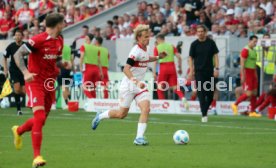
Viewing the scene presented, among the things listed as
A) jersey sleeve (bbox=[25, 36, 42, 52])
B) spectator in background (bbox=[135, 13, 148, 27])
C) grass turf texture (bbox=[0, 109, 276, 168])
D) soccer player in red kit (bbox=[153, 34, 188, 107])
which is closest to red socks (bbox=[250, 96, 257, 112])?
soccer player in red kit (bbox=[153, 34, 188, 107])

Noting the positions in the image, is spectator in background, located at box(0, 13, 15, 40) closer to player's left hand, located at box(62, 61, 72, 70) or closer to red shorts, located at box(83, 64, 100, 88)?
player's left hand, located at box(62, 61, 72, 70)

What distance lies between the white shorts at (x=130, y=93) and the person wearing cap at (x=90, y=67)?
1295 centimetres

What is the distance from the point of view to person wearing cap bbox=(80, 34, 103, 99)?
3080cm

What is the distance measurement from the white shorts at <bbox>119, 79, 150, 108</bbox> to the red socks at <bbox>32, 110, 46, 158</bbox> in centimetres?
382

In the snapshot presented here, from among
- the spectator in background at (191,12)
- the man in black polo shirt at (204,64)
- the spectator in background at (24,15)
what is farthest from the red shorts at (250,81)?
the spectator in background at (24,15)

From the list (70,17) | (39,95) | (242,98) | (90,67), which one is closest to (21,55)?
(39,95)

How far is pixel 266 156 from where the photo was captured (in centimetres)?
1485

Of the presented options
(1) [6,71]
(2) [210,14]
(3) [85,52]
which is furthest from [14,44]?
(2) [210,14]

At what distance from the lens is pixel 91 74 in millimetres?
31109

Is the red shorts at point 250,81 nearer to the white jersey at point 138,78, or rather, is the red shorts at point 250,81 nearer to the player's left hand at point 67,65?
the player's left hand at point 67,65

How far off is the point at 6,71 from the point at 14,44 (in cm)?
82

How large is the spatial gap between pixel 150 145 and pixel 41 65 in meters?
3.32

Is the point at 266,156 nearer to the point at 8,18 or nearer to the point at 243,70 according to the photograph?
the point at 243,70

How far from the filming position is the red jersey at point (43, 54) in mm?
14164
